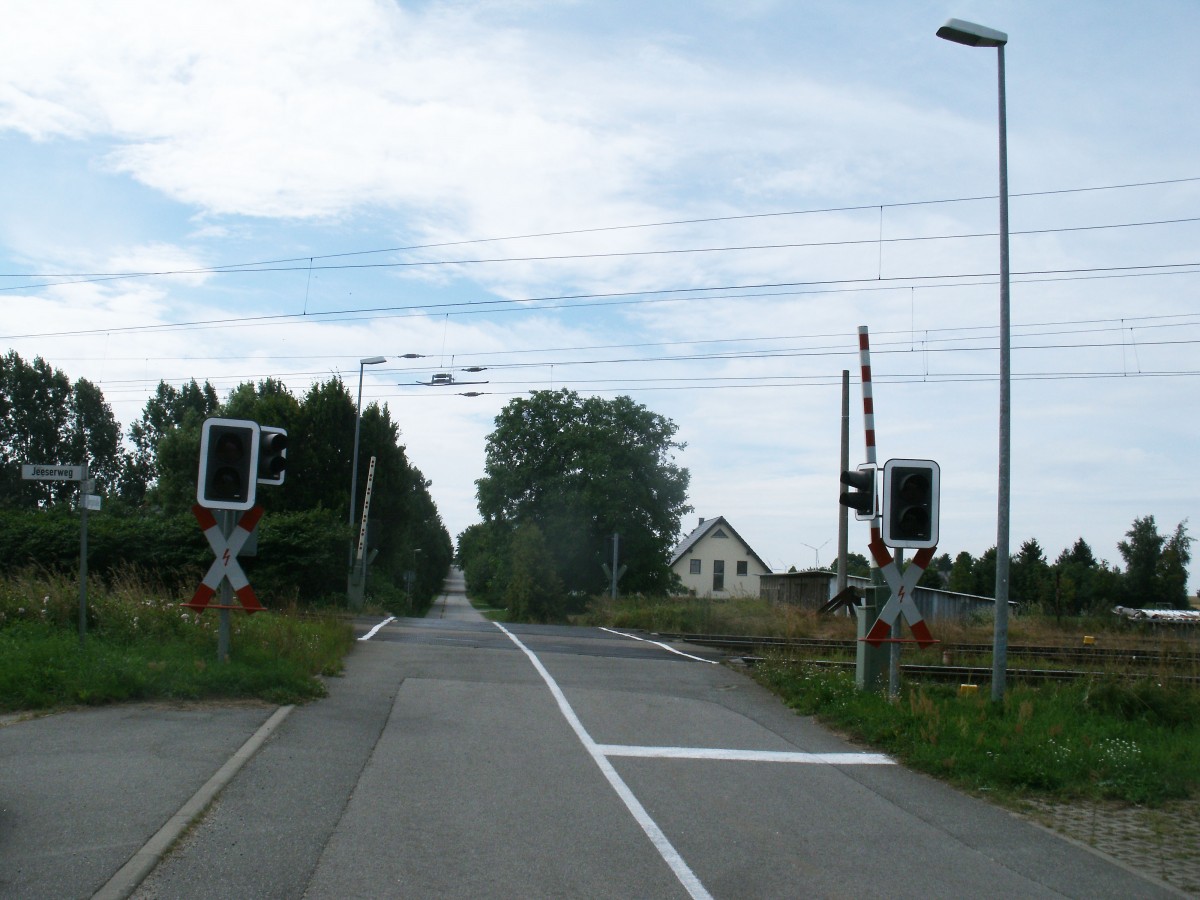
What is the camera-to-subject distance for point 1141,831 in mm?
7516

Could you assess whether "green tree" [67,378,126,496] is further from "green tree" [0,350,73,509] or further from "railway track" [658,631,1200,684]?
"railway track" [658,631,1200,684]

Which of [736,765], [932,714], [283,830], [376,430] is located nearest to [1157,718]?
[932,714]

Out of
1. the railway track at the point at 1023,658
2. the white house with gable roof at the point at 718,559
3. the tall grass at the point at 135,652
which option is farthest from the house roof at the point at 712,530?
the tall grass at the point at 135,652

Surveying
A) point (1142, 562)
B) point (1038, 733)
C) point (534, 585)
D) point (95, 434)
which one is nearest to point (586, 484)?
point (534, 585)

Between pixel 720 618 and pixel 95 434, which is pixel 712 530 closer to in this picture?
pixel 95 434

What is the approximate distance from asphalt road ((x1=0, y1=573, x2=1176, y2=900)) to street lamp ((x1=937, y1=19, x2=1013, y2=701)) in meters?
2.13

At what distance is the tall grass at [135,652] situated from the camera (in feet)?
34.0

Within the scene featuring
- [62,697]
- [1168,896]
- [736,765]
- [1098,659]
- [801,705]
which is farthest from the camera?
[1098,659]

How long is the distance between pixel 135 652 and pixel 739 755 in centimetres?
647

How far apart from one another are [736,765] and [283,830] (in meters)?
4.17

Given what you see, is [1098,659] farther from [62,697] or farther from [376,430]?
[376,430]

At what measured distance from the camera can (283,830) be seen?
6.30 m

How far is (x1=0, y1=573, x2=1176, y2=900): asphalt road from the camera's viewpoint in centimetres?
565

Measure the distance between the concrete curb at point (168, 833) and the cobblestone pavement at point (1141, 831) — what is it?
214 inches
